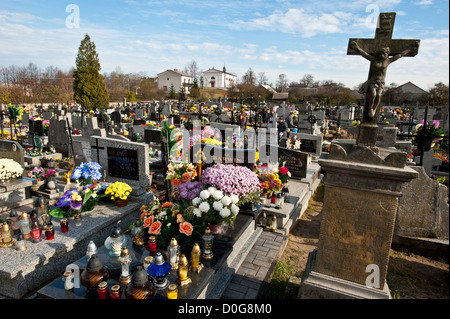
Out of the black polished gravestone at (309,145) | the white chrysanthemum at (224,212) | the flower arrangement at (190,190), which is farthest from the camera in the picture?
the black polished gravestone at (309,145)

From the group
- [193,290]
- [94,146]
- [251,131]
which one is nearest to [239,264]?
[193,290]

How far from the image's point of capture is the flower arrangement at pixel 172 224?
4.63 meters

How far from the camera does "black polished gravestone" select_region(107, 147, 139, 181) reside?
7169 mm

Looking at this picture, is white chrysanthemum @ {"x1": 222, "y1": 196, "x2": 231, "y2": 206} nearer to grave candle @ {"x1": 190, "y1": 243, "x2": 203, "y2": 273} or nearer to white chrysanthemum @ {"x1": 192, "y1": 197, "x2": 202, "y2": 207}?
white chrysanthemum @ {"x1": 192, "y1": 197, "x2": 202, "y2": 207}

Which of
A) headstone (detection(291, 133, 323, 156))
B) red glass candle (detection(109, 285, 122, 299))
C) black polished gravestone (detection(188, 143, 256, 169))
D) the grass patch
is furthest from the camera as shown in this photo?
headstone (detection(291, 133, 323, 156))

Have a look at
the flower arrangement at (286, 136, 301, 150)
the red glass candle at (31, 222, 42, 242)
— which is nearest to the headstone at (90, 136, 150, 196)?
the red glass candle at (31, 222, 42, 242)

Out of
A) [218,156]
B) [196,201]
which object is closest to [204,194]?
[196,201]

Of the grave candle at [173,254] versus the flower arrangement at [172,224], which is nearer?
the grave candle at [173,254]

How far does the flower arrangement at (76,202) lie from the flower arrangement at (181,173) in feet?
5.45

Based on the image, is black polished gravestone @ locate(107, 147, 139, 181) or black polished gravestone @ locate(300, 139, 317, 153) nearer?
black polished gravestone @ locate(107, 147, 139, 181)

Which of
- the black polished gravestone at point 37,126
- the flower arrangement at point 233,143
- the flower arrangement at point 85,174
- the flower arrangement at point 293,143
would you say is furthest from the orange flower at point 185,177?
the black polished gravestone at point 37,126

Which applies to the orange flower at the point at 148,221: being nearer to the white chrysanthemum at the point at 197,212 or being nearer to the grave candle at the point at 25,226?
the white chrysanthemum at the point at 197,212

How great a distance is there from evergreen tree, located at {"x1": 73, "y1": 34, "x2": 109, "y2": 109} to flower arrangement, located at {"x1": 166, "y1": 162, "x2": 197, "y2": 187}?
3366cm
